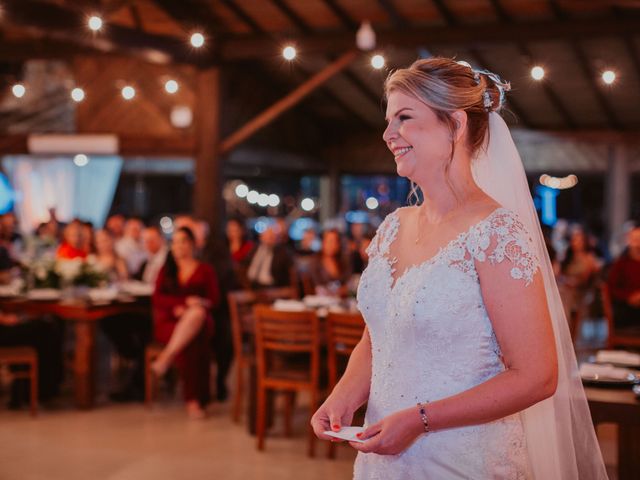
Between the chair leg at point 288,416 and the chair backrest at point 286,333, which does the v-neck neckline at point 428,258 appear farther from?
the chair leg at point 288,416

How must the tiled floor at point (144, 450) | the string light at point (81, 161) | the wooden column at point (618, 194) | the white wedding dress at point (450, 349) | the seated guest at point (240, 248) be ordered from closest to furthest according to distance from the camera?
the white wedding dress at point (450, 349), the tiled floor at point (144, 450), the seated guest at point (240, 248), the string light at point (81, 161), the wooden column at point (618, 194)

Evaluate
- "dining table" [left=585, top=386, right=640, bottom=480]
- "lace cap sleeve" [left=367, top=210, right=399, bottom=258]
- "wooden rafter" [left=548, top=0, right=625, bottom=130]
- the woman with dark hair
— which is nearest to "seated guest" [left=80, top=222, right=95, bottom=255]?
the woman with dark hair

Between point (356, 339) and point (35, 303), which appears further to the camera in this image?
point (35, 303)

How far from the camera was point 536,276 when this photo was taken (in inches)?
73.0

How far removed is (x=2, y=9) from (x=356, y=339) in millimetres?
4703

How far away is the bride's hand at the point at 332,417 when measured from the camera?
6.65 feet

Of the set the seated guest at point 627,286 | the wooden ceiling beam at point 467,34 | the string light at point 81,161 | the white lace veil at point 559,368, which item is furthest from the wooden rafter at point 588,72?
the white lace veil at point 559,368

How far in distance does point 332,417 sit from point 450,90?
0.81 metres

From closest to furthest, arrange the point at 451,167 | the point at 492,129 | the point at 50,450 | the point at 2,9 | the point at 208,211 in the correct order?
1. the point at 451,167
2. the point at 492,129
3. the point at 50,450
4. the point at 2,9
5. the point at 208,211

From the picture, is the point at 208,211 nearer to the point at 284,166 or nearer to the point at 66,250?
the point at 66,250

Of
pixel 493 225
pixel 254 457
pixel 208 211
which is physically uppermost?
pixel 208 211

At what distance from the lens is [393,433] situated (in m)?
1.82

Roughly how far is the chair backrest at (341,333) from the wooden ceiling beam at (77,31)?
4.53 meters

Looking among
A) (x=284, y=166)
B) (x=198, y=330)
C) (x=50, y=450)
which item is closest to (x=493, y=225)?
(x=50, y=450)
